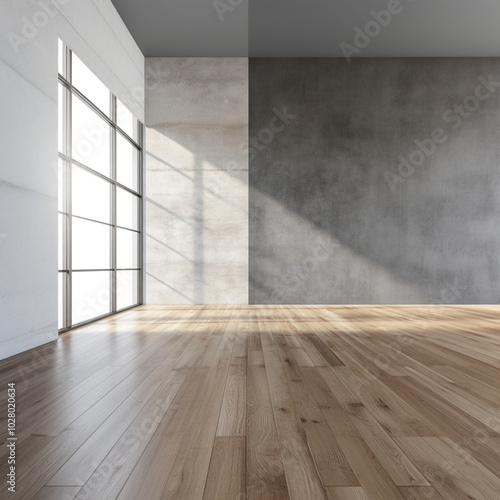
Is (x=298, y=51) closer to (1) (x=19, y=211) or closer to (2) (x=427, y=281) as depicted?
(2) (x=427, y=281)

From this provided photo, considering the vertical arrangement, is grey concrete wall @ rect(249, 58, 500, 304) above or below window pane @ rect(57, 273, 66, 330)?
above

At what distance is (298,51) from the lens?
7.24 meters

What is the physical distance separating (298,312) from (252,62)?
3958 mm

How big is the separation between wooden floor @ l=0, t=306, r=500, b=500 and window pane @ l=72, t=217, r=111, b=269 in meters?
1.59

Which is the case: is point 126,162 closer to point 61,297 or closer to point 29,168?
point 61,297

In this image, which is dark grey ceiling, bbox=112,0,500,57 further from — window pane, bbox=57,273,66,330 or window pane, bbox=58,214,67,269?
window pane, bbox=57,273,66,330

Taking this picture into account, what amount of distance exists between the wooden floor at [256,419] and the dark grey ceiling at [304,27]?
14.0 feet

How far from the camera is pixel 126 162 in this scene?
6871mm

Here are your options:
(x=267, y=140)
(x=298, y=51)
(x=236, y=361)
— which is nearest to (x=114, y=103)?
(x=267, y=140)

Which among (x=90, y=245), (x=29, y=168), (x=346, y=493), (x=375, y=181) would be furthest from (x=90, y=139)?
(x=346, y=493)

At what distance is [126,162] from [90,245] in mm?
1901

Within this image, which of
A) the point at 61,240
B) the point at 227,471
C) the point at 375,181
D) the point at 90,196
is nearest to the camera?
the point at 227,471

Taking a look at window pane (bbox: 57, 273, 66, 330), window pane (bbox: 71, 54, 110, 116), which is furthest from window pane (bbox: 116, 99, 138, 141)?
window pane (bbox: 57, 273, 66, 330)

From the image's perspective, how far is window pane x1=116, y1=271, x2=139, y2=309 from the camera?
6473 mm
